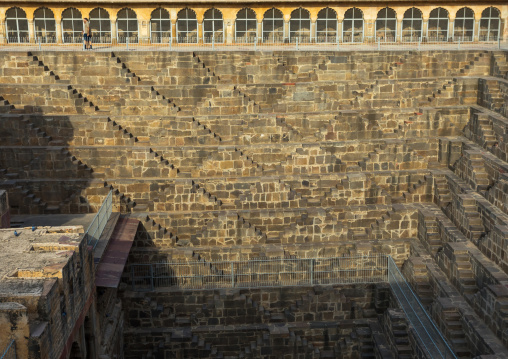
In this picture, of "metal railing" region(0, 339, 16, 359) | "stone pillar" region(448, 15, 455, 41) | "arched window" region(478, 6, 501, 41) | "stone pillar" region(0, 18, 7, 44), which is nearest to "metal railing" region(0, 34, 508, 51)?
"stone pillar" region(0, 18, 7, 44)

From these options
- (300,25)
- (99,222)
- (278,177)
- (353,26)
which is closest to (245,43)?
(300,25)

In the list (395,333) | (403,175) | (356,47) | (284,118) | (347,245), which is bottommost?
(395,333)

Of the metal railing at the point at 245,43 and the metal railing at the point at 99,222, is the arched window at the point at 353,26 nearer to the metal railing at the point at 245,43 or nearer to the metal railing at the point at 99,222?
the metal railing at the point at 245,43

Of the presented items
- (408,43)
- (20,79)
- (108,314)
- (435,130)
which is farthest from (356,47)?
(108,314)

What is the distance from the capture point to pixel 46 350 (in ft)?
57.1

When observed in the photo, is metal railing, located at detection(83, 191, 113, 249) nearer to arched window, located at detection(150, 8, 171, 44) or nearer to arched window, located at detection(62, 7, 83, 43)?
arched window, located at detection(150, 8, 171, 44)

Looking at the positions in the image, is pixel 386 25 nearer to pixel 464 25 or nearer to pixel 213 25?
pixel 464 25

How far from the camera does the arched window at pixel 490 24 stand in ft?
136

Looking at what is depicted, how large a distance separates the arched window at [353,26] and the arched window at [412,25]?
237cm

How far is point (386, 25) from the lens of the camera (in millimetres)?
41531

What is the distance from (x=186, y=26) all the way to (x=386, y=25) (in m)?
10.6

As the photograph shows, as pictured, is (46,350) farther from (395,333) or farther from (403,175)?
(403,175)

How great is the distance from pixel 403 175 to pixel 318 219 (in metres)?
4.24

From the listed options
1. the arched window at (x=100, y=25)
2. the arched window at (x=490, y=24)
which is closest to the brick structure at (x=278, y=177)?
the arched window at (x=490, y=24)
